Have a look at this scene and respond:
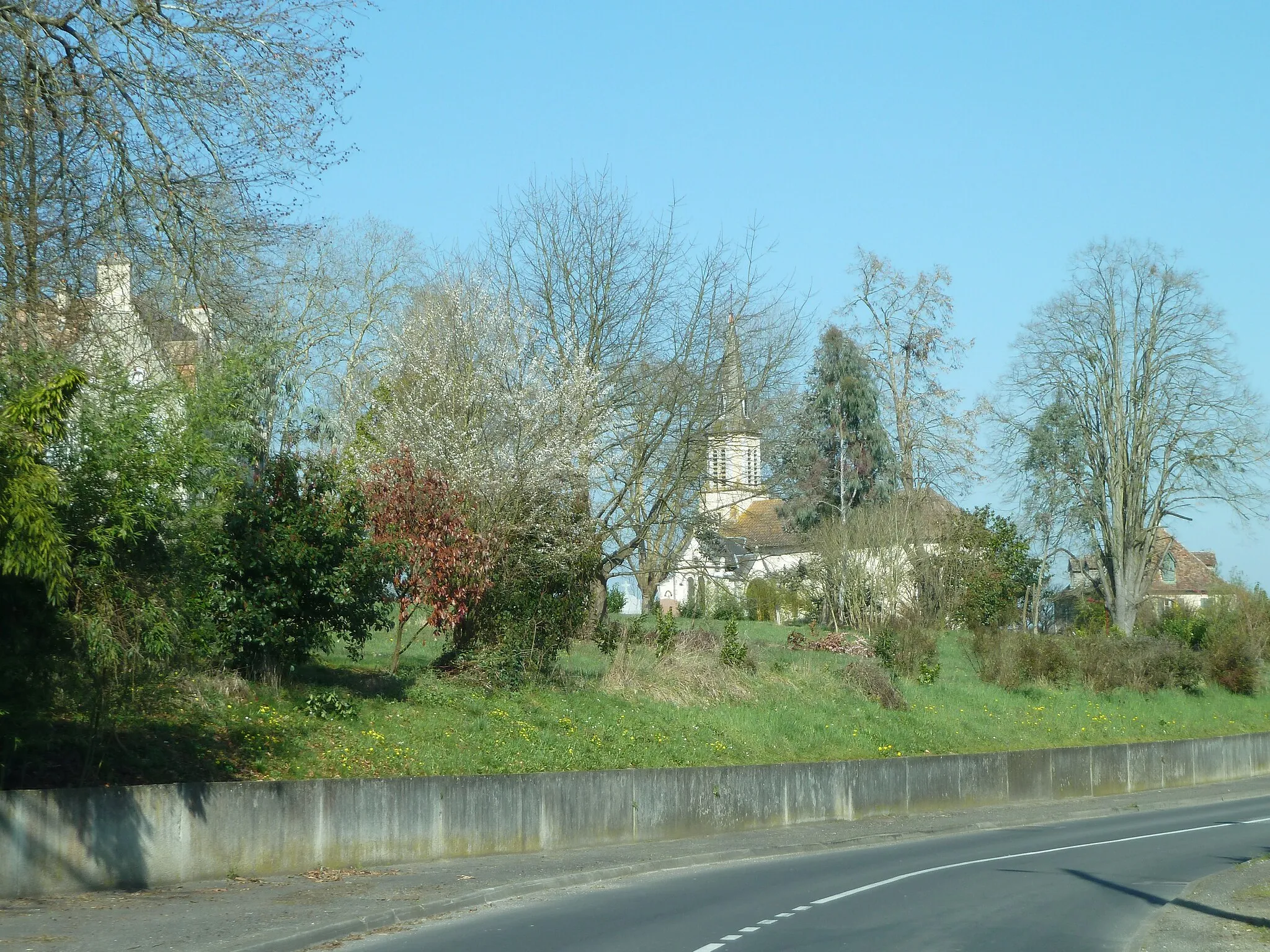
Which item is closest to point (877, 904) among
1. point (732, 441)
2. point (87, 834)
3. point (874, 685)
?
point (87, 834)

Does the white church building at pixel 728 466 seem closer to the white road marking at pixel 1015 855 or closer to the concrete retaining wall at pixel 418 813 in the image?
the concrete retaining wall at pixel 418 813

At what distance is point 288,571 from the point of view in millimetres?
17906

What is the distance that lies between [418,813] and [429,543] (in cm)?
626

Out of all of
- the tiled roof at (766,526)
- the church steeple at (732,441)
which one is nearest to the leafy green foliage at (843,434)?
the tiled roof at (766,526)

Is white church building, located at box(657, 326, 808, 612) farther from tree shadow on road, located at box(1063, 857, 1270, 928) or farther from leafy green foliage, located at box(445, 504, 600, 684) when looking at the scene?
tree shadow on road, located at box(1063, 857, 1270, 928)

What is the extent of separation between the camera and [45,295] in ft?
48.7

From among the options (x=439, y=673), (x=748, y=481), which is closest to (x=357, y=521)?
(x=439, y=673)

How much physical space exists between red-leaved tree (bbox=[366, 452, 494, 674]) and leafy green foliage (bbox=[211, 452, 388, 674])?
208 centimetres

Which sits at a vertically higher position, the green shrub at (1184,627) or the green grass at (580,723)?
the green shrub at (1184,627)

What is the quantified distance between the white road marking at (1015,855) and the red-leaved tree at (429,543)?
904cm

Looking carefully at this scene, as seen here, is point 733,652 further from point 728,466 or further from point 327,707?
point 327,707

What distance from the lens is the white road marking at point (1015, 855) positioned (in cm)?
1456

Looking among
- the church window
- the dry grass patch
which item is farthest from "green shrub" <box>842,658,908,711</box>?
the church window

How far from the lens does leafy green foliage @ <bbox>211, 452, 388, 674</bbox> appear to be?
1753 cm
